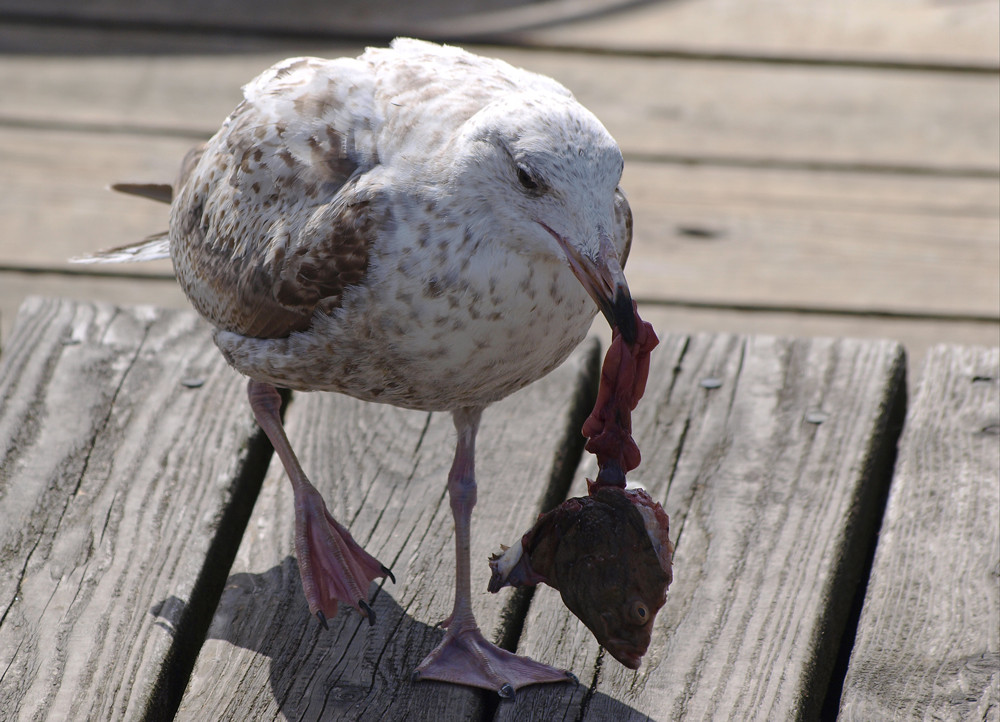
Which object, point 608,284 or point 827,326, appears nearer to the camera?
point 608,284

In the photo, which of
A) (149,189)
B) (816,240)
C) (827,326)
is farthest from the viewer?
(816,240)

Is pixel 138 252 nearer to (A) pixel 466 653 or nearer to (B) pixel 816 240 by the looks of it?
(A) pixel 466 653

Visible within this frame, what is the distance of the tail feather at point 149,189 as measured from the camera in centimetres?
308

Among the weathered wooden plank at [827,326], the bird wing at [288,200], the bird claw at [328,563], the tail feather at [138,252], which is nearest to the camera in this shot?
the bird wing at [288,200]

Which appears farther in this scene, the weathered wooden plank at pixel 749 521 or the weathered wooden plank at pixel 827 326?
the weathered wooden plank at pixel 827 326

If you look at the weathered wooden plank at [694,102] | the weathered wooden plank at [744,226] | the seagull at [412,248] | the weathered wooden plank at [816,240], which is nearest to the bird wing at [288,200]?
the seagull at [412,248]

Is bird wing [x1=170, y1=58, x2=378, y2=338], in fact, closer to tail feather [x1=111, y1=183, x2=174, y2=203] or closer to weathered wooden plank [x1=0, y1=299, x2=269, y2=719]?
weathered wooden plank [x1=0, y1=299, x2=269, y2=719]

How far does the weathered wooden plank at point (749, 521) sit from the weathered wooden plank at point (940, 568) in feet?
0.26

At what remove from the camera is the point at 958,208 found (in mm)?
4176

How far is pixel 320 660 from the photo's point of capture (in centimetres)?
235

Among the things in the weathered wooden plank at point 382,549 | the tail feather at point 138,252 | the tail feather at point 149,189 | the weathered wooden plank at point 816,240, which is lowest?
the weathered wooden plank at point 816,240

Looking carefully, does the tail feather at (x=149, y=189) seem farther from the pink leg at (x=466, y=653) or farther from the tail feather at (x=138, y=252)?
the pink leg at (x=466, y=653)

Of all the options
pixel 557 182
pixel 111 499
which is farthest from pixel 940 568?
pixel 111 499

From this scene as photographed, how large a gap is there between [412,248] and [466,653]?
0.74 m
